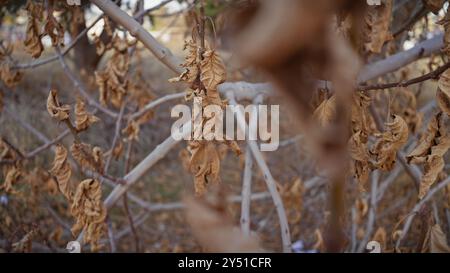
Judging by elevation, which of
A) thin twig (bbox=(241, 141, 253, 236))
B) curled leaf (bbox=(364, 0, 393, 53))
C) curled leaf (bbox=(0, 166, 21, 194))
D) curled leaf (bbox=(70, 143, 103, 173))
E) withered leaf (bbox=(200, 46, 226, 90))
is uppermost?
curled leaf (bbox=(364, 0, 393, 53))

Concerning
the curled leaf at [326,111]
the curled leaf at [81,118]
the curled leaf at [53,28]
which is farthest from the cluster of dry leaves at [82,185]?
the curled leaf at [326,111]

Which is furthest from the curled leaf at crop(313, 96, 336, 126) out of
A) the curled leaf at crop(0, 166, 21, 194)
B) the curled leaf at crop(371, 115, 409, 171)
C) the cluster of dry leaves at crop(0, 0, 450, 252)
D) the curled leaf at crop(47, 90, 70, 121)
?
the curled leaf at crop(0, 166, 21, 194)

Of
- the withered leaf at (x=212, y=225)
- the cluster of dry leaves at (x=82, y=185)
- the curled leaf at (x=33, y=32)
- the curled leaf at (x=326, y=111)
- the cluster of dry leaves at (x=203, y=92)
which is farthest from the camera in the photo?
the curled leaf at (x=33, y=32)

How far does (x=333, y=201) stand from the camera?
212 millimetres

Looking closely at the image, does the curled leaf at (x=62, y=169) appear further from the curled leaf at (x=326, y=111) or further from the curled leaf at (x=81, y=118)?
the curled leaf at (x=326, y=111)

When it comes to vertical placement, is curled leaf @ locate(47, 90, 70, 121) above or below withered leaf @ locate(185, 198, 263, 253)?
above

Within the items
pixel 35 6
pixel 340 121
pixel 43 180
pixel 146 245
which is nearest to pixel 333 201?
pixel 340 121

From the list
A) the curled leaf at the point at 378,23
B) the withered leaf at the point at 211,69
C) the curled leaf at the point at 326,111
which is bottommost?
the curled leaf at the point at 326,111

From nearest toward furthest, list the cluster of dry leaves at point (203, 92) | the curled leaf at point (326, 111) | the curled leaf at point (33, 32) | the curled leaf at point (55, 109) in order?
the curled leaf at point (326, 111), the cluster of dry leaves at point (203, 92), the curled leaf at point (55, 109), the curled leaf at point (33, 32)

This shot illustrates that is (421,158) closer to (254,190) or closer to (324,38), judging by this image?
(324,38)

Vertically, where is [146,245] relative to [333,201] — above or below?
below

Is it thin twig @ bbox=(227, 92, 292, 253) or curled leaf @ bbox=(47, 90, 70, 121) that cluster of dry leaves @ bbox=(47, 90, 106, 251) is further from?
→ thin twig @ bbox=(227, 92, 292, 253)
